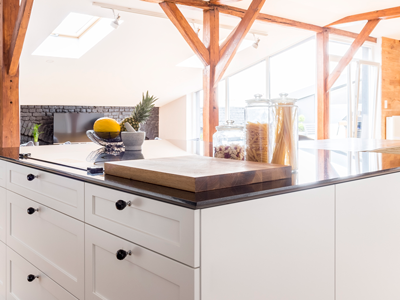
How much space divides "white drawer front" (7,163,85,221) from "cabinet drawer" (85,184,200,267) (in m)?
0.07

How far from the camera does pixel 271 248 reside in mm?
768

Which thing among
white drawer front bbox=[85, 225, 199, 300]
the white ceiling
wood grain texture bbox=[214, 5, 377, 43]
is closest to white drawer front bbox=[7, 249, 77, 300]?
white drawer front bbox=[85, 225, 199, 300]

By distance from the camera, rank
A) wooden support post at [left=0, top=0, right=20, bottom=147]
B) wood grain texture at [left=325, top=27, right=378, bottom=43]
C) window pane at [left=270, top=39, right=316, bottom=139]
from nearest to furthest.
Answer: wooden support post at [left=0, top=0, right=20, bottom=147] → wood grain texture at [left=325, top=27, right=378, bottom=43] → window pane at [left=270, top=39, right=316, bottom=139]

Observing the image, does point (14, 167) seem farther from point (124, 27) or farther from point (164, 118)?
point (164, 118)

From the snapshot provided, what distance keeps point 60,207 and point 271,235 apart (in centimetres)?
68

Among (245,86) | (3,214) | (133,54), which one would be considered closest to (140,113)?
(3,214)

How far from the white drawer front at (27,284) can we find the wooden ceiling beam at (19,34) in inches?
70.3

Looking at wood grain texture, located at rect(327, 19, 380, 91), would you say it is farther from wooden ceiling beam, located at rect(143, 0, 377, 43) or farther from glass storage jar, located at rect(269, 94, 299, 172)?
glass storage jar, located at rect(269, 94, 299, 172)

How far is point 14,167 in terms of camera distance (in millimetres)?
1475

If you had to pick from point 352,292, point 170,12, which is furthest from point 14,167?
point 170,12

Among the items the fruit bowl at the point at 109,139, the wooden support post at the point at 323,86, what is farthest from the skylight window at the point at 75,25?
the fruit bowl at the point at 109,139

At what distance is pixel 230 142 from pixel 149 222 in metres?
0.46

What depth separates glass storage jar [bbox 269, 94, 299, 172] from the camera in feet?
3.34

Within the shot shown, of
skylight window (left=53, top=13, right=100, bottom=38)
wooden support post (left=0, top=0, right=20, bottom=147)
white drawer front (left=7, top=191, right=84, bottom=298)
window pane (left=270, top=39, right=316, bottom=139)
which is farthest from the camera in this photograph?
window pane (left=270, top=39, right=316, bottom=139)
